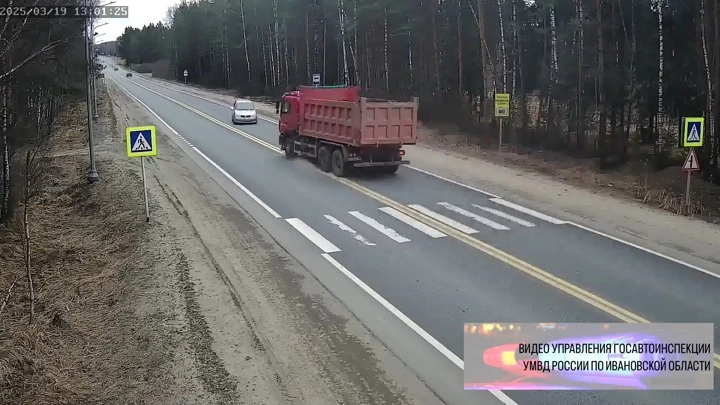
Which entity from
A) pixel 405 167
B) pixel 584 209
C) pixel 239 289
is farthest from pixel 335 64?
pixel 239 289

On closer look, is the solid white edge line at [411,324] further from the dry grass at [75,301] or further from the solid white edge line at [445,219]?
the solid white edge line at [445,219]

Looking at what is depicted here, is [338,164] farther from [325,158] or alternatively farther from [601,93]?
[601,93]

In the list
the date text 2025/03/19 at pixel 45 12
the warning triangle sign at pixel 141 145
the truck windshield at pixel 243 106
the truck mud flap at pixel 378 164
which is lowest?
the truck mud flap at pixel 378 164

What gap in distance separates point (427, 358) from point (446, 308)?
5.93ft

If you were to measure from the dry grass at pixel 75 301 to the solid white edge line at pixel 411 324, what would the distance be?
325 centimetres

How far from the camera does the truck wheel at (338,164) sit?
2212cm

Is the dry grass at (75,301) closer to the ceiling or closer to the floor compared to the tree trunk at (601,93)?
closer to the floor

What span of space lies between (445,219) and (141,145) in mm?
7075

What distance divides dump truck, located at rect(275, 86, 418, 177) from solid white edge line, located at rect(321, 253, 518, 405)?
9.74 meters

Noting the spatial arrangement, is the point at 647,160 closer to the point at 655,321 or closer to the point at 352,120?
the point at 352,120

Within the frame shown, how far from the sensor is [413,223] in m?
15.2

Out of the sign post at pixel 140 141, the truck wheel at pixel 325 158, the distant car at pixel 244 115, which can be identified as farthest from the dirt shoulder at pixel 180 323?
the distant car at pixel 244 115

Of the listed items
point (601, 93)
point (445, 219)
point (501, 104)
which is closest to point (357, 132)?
point (445, 219)

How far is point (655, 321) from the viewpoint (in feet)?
29.3
